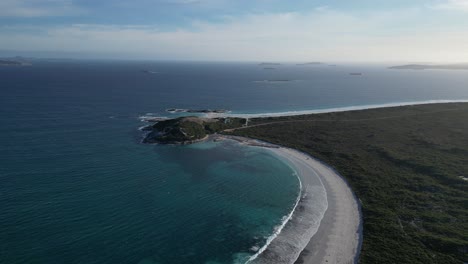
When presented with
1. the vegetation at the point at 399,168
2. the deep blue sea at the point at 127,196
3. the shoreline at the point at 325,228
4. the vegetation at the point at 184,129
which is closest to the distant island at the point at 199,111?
the vegetation at the point at 184,129

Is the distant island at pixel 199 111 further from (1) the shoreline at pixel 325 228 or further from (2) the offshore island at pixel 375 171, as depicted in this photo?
(1) the shoreline at pixel 325 228

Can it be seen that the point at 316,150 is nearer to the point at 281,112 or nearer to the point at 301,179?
the point at 301,179

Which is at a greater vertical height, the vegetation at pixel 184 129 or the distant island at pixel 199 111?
the distant island at pixel 199 111

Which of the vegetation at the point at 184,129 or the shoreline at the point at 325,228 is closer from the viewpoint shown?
the shoreline at the point at 325,228

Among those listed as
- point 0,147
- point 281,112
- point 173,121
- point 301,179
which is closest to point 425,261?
point 301,179

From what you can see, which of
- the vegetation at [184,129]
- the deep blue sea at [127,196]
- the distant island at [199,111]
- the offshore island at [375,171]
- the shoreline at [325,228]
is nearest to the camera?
the deep blue sea at [127,196]

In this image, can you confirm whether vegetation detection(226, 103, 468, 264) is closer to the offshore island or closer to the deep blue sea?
the offshore island
